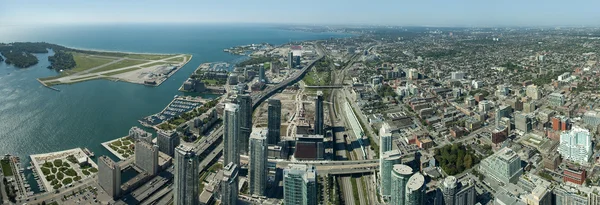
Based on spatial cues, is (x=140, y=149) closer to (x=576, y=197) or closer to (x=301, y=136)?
(x=301, y=136)

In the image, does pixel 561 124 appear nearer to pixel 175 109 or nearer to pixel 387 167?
pixel 387 167

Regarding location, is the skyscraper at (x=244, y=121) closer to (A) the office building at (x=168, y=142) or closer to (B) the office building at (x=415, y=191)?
(A) the office building at (x=168, y=142)

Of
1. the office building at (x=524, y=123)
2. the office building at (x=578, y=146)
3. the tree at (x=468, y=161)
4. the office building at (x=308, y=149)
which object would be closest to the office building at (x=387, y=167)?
the office building at (x=308, y=149)

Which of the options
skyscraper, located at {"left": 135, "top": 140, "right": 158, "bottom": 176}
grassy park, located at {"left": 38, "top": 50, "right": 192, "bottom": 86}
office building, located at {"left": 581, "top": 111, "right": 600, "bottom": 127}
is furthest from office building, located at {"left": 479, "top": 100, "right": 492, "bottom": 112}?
grassy park, located at {"left": 38, "top": 50, "right": 192, "bottom": 86}

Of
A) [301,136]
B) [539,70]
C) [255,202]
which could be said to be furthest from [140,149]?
[539,70]

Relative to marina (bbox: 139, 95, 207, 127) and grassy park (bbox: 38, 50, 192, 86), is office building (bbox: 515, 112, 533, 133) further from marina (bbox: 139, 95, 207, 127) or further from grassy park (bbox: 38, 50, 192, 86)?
grassy park (bbox: 38, 50, 192, 86)

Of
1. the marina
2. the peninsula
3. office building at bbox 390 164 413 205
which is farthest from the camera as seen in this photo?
the peninsula
